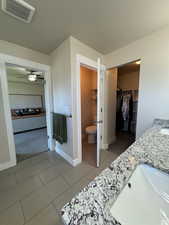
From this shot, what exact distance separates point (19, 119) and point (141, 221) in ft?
15.5

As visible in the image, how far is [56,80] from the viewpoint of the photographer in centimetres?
233

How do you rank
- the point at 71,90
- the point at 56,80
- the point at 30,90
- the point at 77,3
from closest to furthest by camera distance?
the point at 77,3 → the point at 71,90 → the point at 56,80 → the point at 30,90

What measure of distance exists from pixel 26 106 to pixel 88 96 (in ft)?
10.4

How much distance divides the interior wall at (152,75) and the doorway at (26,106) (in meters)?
2.99

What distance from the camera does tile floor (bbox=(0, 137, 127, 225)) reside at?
1.21 m

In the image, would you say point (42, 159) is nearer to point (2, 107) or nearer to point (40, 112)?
point (2, 107)

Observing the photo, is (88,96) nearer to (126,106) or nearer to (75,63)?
(126,106)

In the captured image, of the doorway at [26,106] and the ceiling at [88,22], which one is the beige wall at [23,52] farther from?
the doorway at [26,106]

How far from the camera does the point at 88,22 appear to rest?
1465 mm

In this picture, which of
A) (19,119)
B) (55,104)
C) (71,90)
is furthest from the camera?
(19,119)

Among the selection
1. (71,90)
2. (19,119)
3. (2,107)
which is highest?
(71,90)

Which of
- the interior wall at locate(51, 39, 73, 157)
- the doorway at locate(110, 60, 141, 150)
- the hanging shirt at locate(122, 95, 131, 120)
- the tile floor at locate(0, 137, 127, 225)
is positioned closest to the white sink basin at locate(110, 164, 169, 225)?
the tile floor at locate(0, 137, 127, 225)

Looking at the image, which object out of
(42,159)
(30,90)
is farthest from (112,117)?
(30,90)

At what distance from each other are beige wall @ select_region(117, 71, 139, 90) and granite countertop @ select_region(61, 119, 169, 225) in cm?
357
